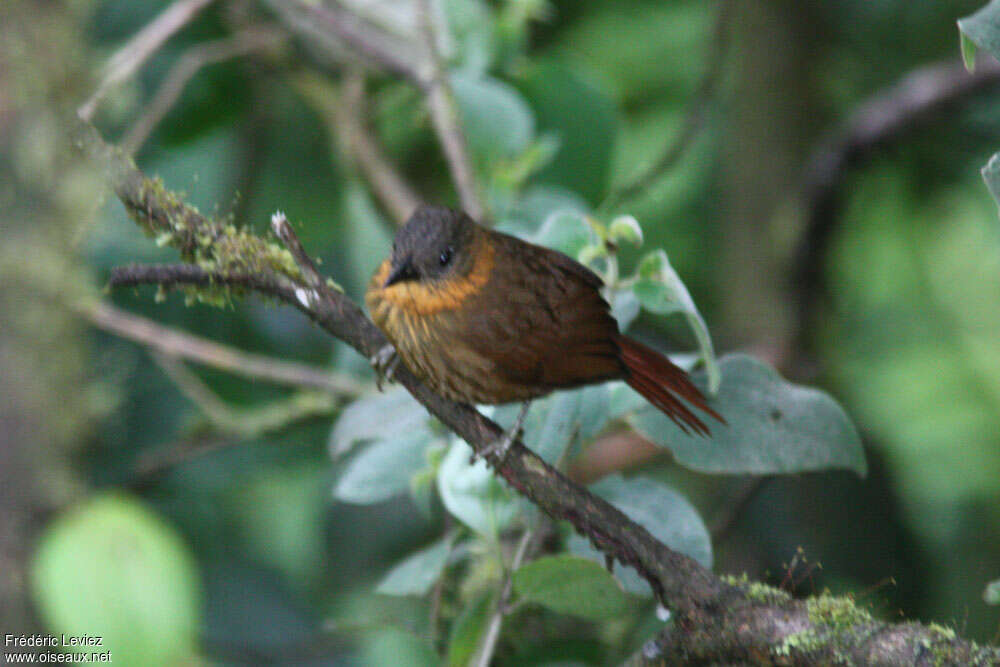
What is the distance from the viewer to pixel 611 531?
97 cm

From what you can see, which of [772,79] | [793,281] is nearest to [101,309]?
[793,281]

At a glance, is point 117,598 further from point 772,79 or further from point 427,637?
point 772,79

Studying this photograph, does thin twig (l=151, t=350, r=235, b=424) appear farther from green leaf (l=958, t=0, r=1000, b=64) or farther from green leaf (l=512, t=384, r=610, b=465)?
green leaf (l=958, t=0, r=1000, b=64)

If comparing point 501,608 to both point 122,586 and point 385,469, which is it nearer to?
point 385,469

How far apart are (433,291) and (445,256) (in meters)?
0.06

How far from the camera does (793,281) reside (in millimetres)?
2346

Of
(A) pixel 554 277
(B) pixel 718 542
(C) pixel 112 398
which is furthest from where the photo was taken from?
(C) pixel 112 398

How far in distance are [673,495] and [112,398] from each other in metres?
1.52

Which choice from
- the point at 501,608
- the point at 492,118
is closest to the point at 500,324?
the point at 501,608

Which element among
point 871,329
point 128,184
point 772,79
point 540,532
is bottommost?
point 871,329

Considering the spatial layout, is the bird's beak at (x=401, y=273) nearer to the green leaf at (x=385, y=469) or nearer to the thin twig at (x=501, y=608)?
the green leaf at (x=385, y=469)

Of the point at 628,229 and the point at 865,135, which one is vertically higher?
the point at 628,229

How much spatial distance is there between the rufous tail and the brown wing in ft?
0.08

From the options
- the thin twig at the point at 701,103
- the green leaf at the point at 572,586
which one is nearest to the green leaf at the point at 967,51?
the green leaf at the point at 572,586
